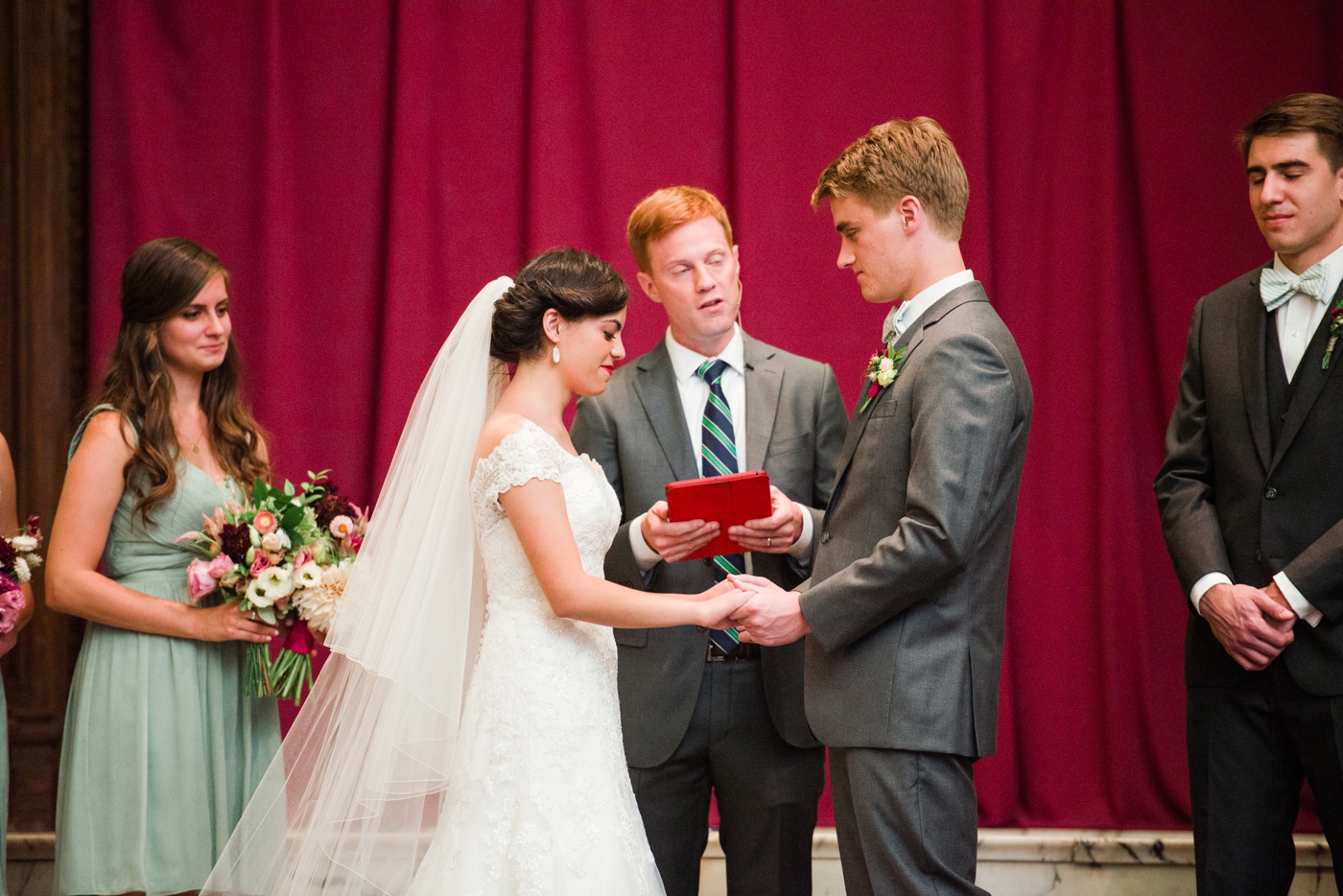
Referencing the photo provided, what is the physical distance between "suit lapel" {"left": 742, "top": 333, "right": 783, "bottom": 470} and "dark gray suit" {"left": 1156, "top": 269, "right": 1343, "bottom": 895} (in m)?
1.02

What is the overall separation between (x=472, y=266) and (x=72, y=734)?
2.08 metres

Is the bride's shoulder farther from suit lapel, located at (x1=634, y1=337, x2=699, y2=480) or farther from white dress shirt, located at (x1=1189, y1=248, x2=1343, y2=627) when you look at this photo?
white dress shirt, located at (x1=1189, y1=248, x2=1343, y2=627)

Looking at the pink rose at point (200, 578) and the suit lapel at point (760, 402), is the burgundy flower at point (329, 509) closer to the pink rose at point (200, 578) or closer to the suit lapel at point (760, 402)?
the pink rose at point (200, 578)

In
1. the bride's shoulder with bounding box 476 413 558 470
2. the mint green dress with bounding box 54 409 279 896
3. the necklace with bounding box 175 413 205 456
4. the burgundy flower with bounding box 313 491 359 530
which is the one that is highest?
the necklace with bounding box 175 413 205 456

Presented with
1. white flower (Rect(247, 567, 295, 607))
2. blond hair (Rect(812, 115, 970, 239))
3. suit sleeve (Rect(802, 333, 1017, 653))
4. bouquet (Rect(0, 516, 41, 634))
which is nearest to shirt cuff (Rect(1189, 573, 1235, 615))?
suit sleeve (Rect(802, 333, 1017, 653))

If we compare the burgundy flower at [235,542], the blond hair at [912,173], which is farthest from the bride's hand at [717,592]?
the burgundy flower at [235,542]

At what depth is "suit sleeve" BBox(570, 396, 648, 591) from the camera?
116 inches

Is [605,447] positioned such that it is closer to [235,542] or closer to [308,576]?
[308,576]

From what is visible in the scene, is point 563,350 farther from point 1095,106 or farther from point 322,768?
point 1095,106

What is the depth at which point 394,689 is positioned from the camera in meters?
2.62

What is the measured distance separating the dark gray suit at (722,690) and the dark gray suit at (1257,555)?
0.92 m

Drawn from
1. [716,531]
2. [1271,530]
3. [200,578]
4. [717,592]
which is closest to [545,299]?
[716,531]

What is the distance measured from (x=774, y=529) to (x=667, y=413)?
481mm

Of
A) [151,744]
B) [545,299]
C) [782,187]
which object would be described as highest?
[782,187]
